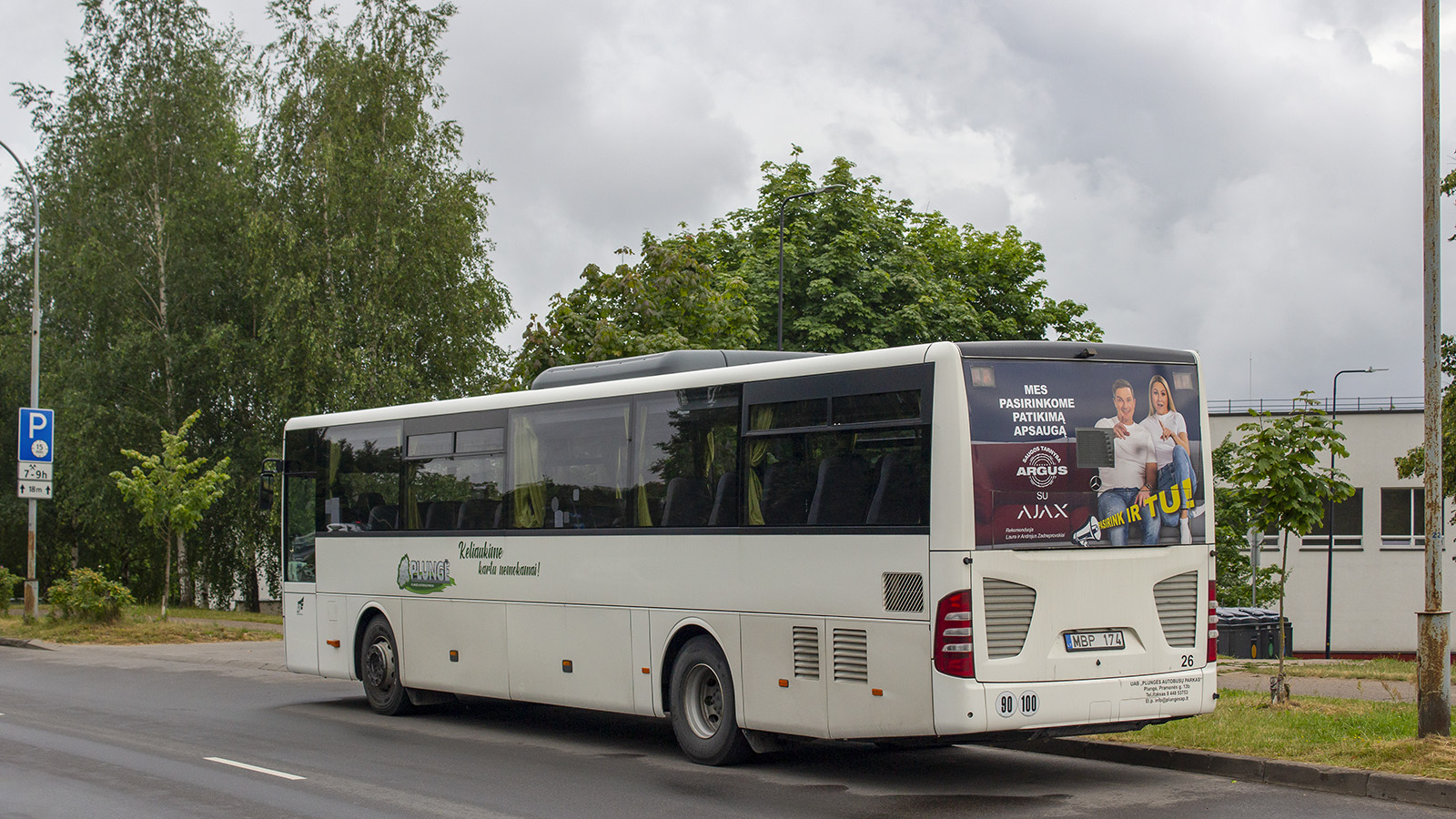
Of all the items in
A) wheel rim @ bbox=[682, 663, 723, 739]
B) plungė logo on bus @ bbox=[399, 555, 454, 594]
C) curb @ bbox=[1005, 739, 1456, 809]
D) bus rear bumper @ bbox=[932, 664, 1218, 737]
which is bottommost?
curb @ bbox=[1005, 739, 1456, 809]

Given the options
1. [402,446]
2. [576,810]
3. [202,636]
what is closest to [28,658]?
[202,636]

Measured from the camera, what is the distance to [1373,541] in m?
61.0

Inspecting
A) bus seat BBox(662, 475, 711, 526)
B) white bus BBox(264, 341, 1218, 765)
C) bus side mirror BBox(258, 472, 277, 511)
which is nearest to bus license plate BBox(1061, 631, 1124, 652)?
white bus BBox(264, 341, 1218, 765)

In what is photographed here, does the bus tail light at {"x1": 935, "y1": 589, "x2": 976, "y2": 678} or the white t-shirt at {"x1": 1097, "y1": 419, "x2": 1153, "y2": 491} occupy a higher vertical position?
the white t-shirt at {"x1": 1097, "y1": 419, "x2": 1153, "y2": 491}

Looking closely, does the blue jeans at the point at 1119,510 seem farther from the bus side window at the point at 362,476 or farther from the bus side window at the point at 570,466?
the bus side window at the point at 362,476

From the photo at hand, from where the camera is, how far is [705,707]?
37.8 feet

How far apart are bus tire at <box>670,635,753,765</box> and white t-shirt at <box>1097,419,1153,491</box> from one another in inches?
127

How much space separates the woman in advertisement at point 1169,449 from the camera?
10117mm

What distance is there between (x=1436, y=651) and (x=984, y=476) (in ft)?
12.1

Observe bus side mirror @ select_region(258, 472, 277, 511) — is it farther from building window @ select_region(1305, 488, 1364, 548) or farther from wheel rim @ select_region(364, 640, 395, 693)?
building window @ select_region(1305, 488, 1364, 548)

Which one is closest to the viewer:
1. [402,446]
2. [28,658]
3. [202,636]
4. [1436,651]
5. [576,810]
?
[576,810]

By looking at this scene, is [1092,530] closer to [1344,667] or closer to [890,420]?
[890,420]

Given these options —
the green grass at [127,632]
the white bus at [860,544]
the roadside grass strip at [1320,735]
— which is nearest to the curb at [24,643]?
the green grass at [127,632]

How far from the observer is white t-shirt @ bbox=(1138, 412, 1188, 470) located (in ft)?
33.1
